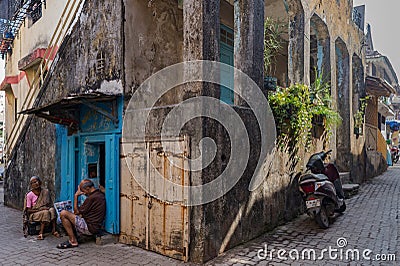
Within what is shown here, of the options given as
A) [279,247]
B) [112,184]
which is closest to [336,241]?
[279,247]

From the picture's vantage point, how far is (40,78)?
28.5 ft

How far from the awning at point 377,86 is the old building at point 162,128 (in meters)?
5.40

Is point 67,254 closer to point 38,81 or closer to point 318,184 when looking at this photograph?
point 318,184

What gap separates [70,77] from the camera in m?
7.50

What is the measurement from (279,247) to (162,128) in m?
2.76

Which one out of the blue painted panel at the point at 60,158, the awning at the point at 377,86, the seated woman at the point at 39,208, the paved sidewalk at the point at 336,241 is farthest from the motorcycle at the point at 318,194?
the awning at the point at 377,86

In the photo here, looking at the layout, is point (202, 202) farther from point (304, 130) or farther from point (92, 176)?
point (304, 130)

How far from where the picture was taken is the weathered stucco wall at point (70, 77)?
636cm

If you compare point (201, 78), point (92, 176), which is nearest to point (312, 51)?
point (201, 78)

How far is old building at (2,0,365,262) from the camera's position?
500 centimetres

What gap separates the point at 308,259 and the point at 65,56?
21.6ft

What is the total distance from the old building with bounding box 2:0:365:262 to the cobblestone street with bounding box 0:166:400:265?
274 millimetres

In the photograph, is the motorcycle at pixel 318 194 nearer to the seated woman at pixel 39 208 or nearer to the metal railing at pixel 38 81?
the seated woman at pixel 39 208

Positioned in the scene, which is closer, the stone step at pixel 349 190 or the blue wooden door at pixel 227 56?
the blue wooden door at pixel 227 56
